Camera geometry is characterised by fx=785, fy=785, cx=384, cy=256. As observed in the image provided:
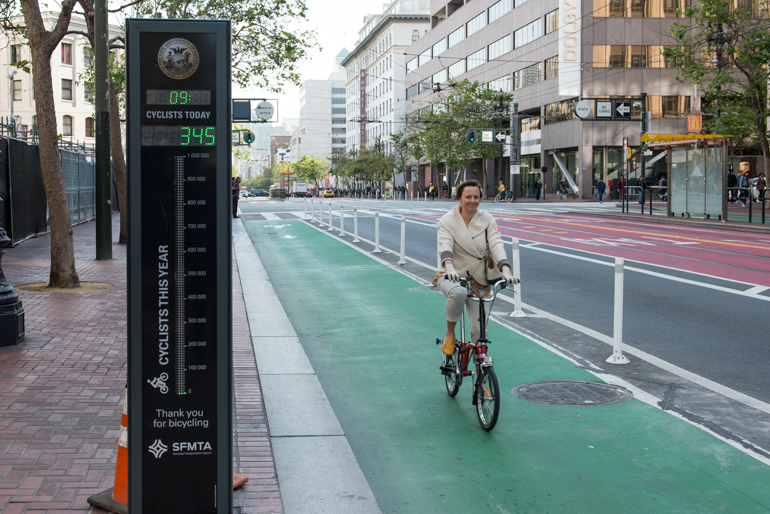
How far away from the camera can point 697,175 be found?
98.7 feet

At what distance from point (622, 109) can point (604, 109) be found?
993 millimetres

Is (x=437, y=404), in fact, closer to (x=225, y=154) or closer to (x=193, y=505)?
(x=193, y=505)

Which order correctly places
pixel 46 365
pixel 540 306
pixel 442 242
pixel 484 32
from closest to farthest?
pixel 442 242, pixel 46 365, pixel 540 306, pixel 484 32

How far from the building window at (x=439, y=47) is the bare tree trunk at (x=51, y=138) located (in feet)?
257

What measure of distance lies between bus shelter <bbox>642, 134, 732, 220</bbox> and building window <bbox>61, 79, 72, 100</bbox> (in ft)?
165

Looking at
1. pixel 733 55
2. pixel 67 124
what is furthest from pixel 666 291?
pixel 67 124

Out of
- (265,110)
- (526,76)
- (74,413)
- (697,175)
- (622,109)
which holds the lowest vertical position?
(74,413)

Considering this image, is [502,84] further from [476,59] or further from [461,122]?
[476,59]

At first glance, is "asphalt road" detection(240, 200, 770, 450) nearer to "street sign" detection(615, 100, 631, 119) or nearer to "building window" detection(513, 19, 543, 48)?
"street sign" detection(615, 100, 631, 119)

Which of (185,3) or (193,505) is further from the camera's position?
(185,3)

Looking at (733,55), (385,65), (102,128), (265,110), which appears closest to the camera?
(102,128)

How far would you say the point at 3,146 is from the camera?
17.4 m

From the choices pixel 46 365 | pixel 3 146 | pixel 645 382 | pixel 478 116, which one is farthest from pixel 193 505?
pixel 478 116

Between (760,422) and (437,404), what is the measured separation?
2.35m
